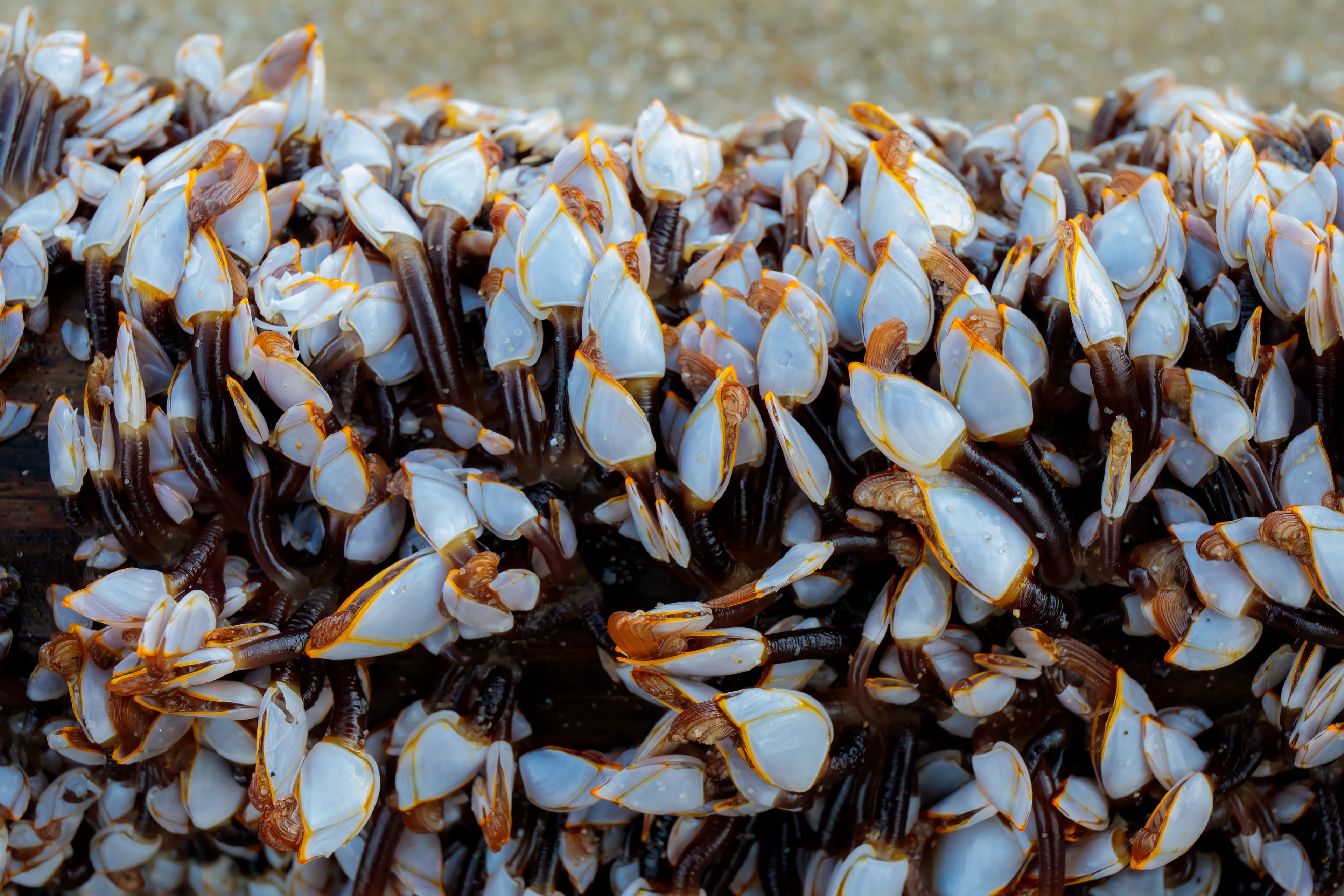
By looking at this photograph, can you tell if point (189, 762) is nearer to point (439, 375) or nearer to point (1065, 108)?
point (439, 375)

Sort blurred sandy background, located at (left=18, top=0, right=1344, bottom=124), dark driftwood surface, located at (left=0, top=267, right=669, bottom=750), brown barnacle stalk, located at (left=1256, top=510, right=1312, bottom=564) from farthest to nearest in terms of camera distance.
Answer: blurred sandy background, located at (left=18, top=0, right=1344, bottom=124), dark driftwood surface, located at (left=0, top=267, right=669, bottom=750), brown barnacle stalk, located at (left=1256, top=510, right=1312, bottom=564)

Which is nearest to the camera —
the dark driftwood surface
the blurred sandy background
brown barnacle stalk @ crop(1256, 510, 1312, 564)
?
brown barnacle stalk @ crop(1256, 510, 1312, 564)

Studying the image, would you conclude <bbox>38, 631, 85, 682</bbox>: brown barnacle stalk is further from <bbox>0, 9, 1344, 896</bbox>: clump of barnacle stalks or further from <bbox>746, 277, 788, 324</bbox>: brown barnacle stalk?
<bbox>746, 277, 788, 324</bbox>: brown barnacle stalk

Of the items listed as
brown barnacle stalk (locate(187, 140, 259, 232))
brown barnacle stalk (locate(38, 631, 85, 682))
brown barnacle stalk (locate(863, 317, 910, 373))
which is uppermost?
brown barnacle stalk (locate(187, 140, 259, 232))

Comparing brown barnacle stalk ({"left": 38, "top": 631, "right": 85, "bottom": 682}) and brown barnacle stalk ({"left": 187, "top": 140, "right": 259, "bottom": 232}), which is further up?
brown barnacle stalk ({"left": 187, "top": 140, "right": 259, "bottom": 232})

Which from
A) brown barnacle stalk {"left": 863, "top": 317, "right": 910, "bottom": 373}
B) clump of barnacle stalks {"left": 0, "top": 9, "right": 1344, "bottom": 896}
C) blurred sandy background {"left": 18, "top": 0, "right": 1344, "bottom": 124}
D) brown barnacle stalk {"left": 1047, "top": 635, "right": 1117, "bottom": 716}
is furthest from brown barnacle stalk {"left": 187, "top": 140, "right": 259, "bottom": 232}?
blurred sandy background {"left": 18, "top": 0, "right": 1344, "bottom": 124}

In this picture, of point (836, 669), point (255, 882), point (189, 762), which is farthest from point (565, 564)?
point (255, 882)

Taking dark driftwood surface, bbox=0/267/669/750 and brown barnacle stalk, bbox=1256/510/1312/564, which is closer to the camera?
brown barnacle stalk, bbox=1256/510/1312/564

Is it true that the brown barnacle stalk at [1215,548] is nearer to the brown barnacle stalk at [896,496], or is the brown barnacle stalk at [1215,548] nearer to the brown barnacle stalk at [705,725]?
the brown barnacle stalk at [896,496]
